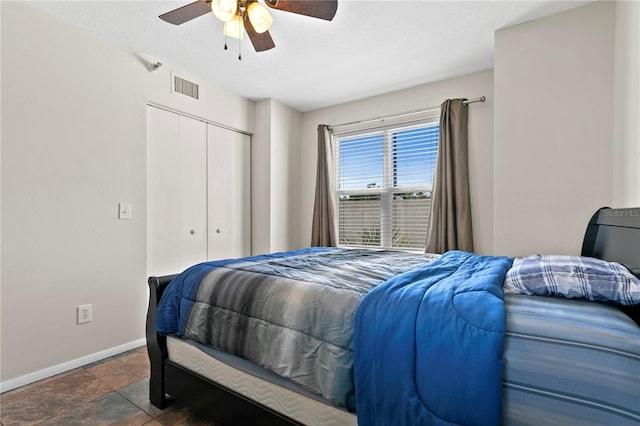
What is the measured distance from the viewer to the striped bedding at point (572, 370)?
29.7 inches

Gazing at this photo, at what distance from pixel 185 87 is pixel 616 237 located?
341cm

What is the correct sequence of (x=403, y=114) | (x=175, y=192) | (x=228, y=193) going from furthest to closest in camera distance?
1. (x=228, y=193)
2. (x=403, y=114)
3. (x=175, y=192)

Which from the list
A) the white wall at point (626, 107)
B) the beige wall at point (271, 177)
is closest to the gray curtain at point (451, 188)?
the white wall at point (626, 107)

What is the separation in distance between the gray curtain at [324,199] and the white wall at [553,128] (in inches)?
73.5

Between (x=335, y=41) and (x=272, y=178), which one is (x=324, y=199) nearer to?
(x=272, y=178)

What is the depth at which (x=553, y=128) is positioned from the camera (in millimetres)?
2309

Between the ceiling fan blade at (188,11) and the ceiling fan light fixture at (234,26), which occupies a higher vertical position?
the ceiling fan blade at (188,11)

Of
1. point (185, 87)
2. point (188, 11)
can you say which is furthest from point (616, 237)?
point (185, 87)

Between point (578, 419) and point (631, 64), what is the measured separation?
6.68ft

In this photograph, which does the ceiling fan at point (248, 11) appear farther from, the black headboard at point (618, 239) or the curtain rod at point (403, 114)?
the curtain rod at point (403, 114)

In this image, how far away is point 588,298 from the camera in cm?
106

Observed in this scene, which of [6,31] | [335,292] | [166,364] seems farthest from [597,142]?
[6,31]

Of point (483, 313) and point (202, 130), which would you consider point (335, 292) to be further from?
point (202, 130)

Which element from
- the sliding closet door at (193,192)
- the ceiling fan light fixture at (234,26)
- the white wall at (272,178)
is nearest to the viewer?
the ceiling fan light fixture at (234,26)
